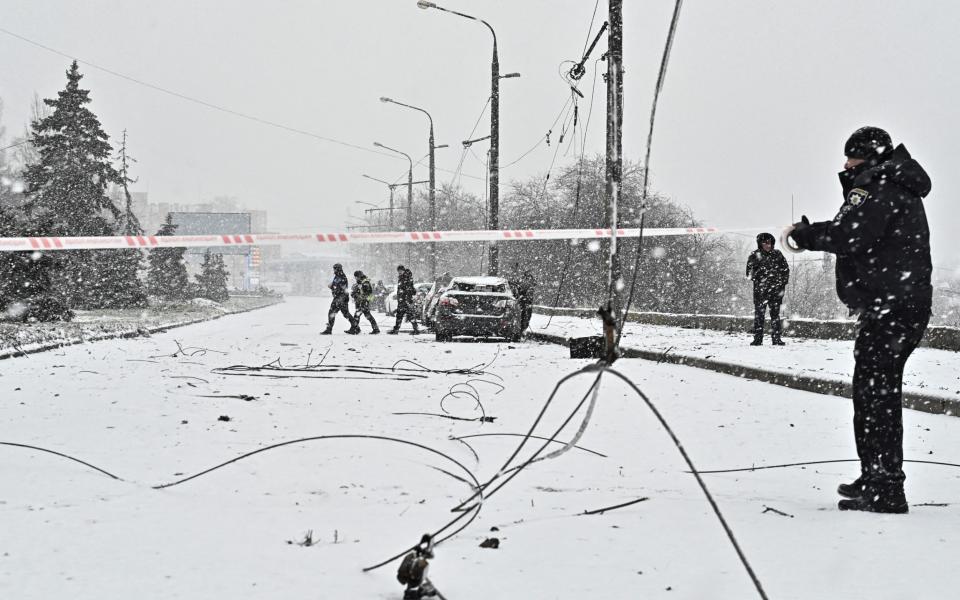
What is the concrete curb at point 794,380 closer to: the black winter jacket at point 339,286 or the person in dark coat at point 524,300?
the person in dark coat at point 524,300

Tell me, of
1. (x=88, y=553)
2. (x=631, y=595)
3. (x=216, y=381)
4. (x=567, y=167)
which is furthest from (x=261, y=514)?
(x=567, y=167)

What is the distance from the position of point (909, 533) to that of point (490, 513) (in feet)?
5.99

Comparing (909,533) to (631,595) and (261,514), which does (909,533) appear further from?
(261,514)

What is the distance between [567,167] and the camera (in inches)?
1945

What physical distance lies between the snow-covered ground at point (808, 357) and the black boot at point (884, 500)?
3.88 meters

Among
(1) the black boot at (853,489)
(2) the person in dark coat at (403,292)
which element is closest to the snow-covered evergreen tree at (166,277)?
(2) the person in dark coat at (403,292)

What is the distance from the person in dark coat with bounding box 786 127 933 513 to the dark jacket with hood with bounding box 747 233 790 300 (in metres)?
9.23

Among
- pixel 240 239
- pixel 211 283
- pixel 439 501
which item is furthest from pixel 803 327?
pixel 211 283

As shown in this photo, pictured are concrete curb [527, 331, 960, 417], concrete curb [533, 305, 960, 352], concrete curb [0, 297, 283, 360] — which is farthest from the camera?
concrete curb [533, 305, 960, 352]

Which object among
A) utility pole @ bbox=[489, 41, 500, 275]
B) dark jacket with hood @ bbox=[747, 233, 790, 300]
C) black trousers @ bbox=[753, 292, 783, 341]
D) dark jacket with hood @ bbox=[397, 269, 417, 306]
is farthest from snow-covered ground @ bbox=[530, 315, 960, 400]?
utility pole @ bbox=[489, 41, 500, 275]

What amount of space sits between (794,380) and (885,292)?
5.26 meters

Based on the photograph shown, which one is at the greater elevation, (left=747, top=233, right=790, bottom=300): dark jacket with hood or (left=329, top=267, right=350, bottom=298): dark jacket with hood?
(left=747, top=233, right=790, bottom=300): dark jacket with hood

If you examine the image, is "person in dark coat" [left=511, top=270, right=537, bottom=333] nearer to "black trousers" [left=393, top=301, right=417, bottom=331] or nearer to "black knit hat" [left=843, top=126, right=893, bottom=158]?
"black trousers" [left=393, top=301, right=417, bottom=331]

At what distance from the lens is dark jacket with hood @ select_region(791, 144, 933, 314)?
393 cm
